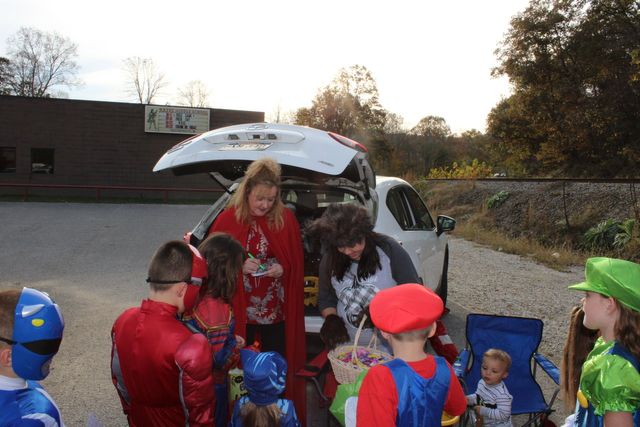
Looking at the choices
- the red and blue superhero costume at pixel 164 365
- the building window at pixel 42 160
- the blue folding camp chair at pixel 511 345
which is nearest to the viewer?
the red and blue superhero costume at pixel 164 365

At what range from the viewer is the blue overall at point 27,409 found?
1.64 m

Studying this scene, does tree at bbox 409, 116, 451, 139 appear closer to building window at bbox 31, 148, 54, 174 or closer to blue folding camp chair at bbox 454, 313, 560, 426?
building window at bbox 31, 148, 54, 174

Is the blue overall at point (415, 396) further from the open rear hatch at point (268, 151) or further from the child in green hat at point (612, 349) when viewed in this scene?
the open rear hatch at point (268, 151)

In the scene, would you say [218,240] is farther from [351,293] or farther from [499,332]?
[499,332]

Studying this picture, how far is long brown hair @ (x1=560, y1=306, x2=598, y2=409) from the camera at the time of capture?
8.13 ft

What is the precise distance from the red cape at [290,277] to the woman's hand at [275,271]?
0.20 feet

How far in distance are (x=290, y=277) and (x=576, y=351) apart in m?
1.75

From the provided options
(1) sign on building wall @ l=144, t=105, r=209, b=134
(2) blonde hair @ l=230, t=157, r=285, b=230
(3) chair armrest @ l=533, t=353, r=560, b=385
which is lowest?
(3) chair armrest @ l=533, t=353, r=560, b=385

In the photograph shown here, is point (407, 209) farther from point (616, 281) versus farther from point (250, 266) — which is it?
point (616, 281)

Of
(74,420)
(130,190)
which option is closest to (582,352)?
(74,420)

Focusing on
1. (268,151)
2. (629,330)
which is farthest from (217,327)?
(629,330)

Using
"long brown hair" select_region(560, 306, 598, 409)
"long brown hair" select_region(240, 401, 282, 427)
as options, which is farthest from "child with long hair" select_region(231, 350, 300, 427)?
"long brown hair" select_region(560, 306, 598, 409)

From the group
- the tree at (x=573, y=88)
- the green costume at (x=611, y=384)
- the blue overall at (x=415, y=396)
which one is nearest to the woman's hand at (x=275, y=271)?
the blue overall at (x=415, y=396)

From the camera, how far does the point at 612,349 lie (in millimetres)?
1990
